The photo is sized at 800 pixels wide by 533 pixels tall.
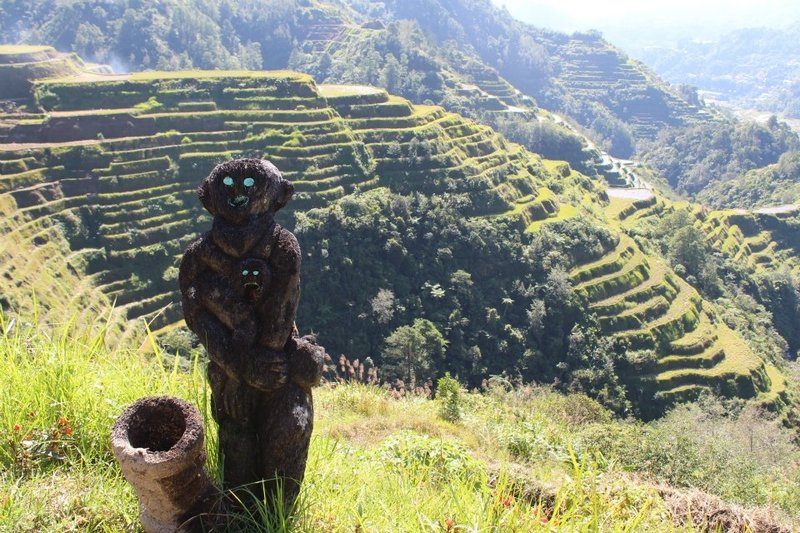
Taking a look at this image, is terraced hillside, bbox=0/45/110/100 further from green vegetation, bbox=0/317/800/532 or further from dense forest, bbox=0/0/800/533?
green vegetation, bbox=0/317/800/532

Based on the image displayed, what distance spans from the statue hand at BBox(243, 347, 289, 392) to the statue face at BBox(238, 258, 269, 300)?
1.11ft

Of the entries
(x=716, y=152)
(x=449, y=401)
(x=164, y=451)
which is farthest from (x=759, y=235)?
(x=164, y=451)

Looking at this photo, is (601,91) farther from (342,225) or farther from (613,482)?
(613,482)

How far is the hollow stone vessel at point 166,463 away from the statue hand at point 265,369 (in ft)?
1.21

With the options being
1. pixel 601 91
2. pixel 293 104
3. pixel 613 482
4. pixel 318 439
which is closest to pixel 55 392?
pixel 318 439

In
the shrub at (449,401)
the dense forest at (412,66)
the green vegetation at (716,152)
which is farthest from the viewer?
the green vegetation at (716,152)

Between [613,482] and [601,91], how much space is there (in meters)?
116

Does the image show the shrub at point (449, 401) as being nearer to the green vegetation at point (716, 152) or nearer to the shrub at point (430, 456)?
the shrub at point (430, 456)

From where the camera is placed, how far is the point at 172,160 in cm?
3475

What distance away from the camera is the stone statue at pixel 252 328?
10.5 ft

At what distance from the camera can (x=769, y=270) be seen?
49.6 m

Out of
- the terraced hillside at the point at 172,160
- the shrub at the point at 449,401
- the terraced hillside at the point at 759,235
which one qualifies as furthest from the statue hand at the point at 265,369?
the terraced hillside at the point at 759,235

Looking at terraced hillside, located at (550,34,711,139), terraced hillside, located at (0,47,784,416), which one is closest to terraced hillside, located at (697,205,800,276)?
terraced hillside, located at (0,47,784,416)

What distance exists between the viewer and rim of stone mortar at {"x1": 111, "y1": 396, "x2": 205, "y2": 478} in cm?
266
